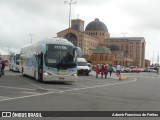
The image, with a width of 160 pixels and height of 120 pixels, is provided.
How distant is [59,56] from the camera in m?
24.0

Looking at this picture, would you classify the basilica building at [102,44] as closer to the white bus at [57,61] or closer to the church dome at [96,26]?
the church dome at [96,26]

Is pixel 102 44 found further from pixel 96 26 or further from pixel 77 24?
pixel 77 24

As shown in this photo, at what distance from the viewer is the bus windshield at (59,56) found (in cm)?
2381

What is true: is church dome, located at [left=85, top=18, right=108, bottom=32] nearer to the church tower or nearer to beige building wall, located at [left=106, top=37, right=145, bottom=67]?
the church tower

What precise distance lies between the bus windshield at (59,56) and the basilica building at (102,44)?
10843 cm

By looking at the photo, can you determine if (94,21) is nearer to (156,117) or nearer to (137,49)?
(137,49)

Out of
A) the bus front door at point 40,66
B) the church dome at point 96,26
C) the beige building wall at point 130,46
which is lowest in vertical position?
the bus front door at point 40,66

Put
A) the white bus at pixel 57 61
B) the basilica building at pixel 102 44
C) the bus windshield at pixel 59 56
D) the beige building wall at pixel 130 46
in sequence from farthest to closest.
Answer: the beige building wall at pixel 130 46
the basilica building at pixel 102 44
the bus windshield at pixel 59 56
the white bus at pixel 57 61

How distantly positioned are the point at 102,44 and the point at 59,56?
396 feet

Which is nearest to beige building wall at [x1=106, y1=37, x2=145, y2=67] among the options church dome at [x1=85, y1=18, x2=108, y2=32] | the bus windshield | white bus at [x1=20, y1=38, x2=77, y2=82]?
church dome at [x1=85, y1=18, x2=108, y2=32]

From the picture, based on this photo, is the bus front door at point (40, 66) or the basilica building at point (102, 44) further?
the basilica building at point (102, 44)

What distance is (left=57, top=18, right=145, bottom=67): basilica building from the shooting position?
447 feet

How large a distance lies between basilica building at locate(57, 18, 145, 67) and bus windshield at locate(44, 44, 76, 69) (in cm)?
10843

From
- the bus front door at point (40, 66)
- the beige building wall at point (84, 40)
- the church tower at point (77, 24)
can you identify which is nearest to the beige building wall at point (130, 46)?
the beige building wall at point (84, 40)
